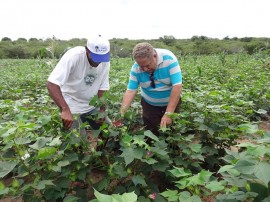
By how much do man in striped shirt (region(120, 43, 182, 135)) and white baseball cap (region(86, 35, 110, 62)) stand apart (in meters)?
0.29

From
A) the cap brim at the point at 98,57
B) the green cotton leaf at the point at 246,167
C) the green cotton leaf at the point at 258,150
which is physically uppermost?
the cap brim at the point at 98,57

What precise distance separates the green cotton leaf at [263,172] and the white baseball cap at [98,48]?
1.85 m

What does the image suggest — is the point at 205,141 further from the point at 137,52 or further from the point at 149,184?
the point at 137,52

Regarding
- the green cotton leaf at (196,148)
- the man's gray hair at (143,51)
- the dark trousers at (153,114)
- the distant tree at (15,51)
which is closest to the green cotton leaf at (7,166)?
the green cotton leaf at (196,148)

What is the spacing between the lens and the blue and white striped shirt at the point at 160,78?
2852mm

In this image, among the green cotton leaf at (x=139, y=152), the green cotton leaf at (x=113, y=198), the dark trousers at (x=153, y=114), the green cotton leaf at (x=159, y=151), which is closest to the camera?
the green cotton leaf at (x=113, y=198)

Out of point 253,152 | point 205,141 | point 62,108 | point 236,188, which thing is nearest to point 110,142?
point 62,108

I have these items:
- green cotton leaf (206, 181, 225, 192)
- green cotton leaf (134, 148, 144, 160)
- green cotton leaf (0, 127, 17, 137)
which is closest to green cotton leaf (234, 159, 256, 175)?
green cotton leaf (206, 181, 225, 192)

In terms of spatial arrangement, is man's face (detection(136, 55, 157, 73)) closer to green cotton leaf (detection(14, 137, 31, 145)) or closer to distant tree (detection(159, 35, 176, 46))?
green cotton leaf (detection(14, 137, 31, 145))

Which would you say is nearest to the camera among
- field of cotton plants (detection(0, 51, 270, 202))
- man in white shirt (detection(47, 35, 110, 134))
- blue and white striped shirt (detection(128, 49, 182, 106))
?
field of cotton plants (detection(0, 51, 270, 202))

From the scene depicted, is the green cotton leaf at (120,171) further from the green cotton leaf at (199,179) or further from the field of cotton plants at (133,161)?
the green cotton leaf at (199,179)

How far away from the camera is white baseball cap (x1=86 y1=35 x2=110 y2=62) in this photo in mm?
2635

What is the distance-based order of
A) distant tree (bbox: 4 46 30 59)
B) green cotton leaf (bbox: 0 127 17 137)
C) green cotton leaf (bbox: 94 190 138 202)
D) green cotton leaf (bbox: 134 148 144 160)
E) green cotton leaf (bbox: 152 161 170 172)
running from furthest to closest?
1. distant tree (bbox: 4 46 30 59)
2. green cotton leaf (bbox: 152 161 170 172)
3. green cotton leaf (bbox: 134 148 144 160)
4. green cotton leaf (bbox: 0 127 17 137)
5. green cotton leaf (bbox: 94 190 138 202)

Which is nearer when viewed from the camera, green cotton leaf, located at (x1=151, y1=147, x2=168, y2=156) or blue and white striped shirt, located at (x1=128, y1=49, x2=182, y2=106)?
green cotton leaf, located at (x1=151, y1=147, x2=168, y2=156)
